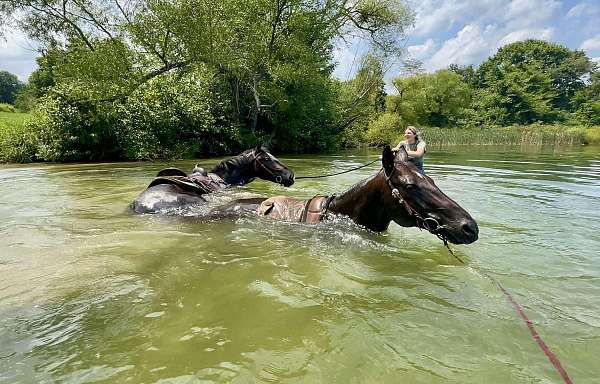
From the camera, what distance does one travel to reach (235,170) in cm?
832

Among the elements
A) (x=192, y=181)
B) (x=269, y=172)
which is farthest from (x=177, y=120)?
(x=192, y=181)

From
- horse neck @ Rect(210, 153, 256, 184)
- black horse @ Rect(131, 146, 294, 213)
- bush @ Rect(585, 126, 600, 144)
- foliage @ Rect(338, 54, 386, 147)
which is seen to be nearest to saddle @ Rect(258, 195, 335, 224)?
black horse @ Rect(131, 146, 294, 213)

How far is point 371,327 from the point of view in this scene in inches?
116

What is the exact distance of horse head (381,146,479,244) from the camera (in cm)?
391

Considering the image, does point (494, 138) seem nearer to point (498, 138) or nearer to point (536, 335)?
point (498, 138)

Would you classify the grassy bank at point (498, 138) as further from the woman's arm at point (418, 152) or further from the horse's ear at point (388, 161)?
the horse's ear at point (388, 161)

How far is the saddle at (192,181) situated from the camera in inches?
270

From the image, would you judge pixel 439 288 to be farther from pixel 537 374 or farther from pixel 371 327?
pixel 537 374

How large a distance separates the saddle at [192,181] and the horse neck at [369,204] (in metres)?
2.89

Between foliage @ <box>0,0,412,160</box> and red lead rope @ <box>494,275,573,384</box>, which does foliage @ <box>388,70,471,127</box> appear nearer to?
foliage @ <box>0,0,412,160</box>

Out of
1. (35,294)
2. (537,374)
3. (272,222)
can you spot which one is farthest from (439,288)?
(35,294)

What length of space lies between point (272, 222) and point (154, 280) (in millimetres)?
2066

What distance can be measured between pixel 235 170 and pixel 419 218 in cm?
491

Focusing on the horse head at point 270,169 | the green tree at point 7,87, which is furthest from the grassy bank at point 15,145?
the green tree at point 7,87
